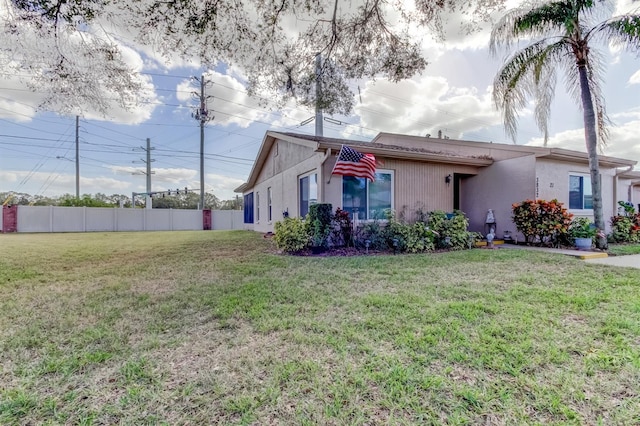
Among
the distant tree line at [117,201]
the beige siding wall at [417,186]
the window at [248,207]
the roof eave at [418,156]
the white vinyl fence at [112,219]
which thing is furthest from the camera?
the distant tree line at [117,201]

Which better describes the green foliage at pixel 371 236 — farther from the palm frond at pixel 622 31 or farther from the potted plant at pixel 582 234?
the palm frond at pixel 622 31

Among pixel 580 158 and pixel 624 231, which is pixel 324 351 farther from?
pixel 624 231

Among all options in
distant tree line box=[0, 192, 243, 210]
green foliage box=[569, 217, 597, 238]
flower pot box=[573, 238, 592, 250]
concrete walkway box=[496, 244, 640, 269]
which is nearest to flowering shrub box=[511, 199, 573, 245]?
green foliage box=[569, 217, 597, 238]

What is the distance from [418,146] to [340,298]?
35.9 ft

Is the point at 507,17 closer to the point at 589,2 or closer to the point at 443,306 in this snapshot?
the point at 589,2

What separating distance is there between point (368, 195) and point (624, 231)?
878 cm

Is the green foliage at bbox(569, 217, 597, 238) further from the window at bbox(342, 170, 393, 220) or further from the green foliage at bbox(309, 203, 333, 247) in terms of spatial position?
the green foliage at bbox(309, 203, 333, 247)

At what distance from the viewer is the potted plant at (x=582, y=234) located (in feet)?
26.6

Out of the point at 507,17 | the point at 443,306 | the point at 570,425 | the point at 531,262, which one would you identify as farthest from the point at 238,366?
the point at 507,17

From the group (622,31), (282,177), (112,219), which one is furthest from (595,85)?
(112,219)

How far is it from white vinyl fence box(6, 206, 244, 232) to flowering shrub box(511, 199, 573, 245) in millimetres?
20802

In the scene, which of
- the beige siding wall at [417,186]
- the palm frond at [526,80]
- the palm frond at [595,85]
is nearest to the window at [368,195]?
the beige siding wall at [417,186]

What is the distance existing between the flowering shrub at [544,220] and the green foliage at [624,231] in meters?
3.00

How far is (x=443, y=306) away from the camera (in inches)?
139
